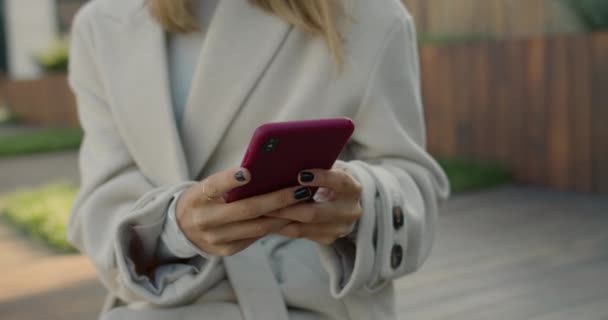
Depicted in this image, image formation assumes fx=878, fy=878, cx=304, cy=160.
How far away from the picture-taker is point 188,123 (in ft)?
4.74

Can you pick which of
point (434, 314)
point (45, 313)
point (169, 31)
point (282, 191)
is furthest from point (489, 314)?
point (282, 191)

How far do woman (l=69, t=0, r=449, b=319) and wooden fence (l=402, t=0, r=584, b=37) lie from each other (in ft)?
14.7

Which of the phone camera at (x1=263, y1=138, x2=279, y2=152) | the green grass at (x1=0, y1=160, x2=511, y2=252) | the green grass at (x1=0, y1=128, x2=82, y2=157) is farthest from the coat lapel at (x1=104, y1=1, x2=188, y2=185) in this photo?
the green grass at (x1=0, y1=128, x2=82, y2=157)

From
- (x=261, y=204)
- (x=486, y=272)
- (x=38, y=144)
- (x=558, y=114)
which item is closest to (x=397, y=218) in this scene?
(x=261, y=204)

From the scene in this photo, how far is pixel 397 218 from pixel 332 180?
207 mm

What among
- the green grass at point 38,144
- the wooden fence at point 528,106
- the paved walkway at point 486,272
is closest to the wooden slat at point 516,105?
the wooden fence at point 528,106

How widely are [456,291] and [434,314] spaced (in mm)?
287

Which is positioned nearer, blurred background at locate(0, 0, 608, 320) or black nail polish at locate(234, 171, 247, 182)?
black nail polish at locate(234, 171, 247, 182)

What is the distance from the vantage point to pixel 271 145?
3.22ft

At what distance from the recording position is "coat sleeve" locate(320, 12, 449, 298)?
123 cm

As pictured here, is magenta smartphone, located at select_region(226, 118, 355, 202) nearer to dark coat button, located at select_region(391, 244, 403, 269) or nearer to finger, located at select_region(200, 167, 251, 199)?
finger, located at select_region(200, 167, 251, 199)

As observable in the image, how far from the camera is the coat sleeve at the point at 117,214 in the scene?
1259 mm

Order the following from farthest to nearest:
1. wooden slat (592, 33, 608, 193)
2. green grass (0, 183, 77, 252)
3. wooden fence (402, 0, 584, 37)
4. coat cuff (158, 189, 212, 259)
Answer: wooden fence (402, 0, 584, 37)
wooden slat (592, 33, 608, 193)
green grass (0, 183, 77, 252)
coat cuff (158, 189, 212, 259)

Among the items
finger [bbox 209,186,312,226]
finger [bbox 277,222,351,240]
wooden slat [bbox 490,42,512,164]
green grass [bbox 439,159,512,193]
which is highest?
finger [bbox 209,186,312,226]
